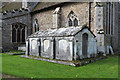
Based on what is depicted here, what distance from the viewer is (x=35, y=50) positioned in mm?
11781

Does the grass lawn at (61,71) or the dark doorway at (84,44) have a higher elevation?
the dark doorway at (84,44)

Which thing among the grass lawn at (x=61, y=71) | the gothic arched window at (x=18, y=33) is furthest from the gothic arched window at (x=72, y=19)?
the grass lawn at (x=61, y=71)

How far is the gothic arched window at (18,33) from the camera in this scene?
19216 mm

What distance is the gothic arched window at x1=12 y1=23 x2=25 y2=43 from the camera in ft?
63.0

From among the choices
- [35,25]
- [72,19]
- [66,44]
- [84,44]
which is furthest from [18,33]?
[84,44]

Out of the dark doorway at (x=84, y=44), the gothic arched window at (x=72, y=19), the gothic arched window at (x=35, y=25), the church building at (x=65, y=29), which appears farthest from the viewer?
the gothic arched window at (x=35, y=25)

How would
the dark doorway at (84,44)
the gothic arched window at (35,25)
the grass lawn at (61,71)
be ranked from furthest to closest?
the gothic arched window at (35,25)
the dark doorway at (84,44)
the grass lawn at (61,71)

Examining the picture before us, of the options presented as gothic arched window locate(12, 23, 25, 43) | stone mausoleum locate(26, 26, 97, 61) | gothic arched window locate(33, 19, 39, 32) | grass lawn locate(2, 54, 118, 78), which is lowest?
grass lawn locate(2, 54, 118, 78)

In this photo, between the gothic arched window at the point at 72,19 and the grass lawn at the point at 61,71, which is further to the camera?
the gothic arched window at the point at 72,19

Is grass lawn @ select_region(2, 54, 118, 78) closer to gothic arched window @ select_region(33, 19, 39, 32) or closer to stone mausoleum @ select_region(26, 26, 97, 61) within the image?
stone mausoleum @ select_region(26, 26, 97, 61)

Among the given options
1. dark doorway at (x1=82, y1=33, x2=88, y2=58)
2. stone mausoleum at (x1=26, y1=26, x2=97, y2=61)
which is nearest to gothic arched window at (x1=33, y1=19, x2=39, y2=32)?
stone mausoleum at (x1=26, y1=26, x2=97, y2=61)

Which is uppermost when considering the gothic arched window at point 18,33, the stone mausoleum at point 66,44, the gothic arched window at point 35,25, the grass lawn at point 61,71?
the gothic arched window at point 35,25

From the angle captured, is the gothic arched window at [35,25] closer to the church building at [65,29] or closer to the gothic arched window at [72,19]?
the church building at [65,29]

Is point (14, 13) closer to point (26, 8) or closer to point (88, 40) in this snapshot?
point (26, 8)
